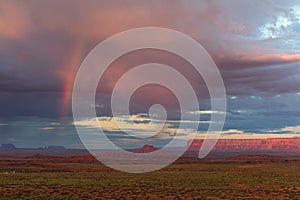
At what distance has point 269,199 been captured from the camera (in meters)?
48.4

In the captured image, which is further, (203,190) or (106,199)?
(203,190)

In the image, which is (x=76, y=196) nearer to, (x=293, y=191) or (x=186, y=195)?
(x=186, y=195)

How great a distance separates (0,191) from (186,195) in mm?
27076

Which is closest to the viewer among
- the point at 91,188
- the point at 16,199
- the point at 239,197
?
the point at 16,199

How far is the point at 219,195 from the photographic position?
52250 millimetres

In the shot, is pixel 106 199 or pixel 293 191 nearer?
pixel 106 199

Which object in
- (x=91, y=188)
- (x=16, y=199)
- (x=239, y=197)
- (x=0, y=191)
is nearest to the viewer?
(x=16, y=199)

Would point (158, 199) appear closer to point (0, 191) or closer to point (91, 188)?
point (91, 188)

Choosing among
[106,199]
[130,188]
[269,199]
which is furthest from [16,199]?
[269,199]

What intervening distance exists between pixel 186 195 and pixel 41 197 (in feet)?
63.7

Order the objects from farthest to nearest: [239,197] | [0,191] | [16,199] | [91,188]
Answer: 1. [91,188]
2. [0,191]
3. [239,197]
4. [16,199]

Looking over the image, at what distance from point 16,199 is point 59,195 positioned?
6103 millimetres

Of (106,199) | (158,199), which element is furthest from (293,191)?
(106,199)

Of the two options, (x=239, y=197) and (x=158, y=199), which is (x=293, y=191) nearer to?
(x=239, y=197)
